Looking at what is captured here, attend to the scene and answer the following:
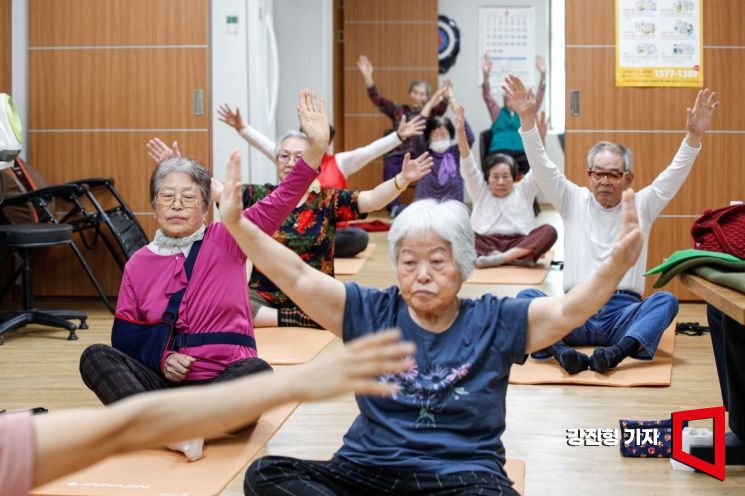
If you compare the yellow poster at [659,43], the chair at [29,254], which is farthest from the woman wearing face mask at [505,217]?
the chair at [29,254]

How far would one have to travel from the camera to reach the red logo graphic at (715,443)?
2.89 metres

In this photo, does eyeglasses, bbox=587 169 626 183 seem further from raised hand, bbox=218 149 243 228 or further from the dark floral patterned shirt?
raised hand, bbox=218 149 243 228

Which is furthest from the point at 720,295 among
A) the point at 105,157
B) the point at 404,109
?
the point at 404,109

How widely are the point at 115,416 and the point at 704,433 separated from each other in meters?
2.20

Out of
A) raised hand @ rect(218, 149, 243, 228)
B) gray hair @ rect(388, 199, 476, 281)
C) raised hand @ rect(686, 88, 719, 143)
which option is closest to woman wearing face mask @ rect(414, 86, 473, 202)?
raised hand @ rect(686, 88, 719, 143)

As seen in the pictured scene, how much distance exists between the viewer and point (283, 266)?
7.18ft

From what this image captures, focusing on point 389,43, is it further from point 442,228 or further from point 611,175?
point 442,228

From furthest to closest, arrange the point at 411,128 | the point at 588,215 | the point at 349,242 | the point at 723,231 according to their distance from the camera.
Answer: the point at 349,242
the point at 411,128
the point at 588,215
the point at 723,231

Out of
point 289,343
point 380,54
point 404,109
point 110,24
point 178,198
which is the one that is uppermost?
point 380,54

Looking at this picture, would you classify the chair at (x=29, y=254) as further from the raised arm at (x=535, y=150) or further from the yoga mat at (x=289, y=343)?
the raised arm at (x=535, y=150)

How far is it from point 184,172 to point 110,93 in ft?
9.27

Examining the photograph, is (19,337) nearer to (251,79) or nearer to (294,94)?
(251,79)

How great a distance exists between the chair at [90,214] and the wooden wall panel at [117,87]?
0.42m

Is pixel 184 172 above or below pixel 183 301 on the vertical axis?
above
